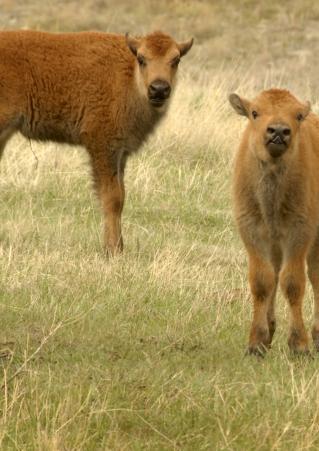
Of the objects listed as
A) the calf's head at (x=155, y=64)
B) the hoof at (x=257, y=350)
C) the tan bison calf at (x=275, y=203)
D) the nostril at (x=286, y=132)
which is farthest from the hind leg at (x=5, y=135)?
the nostril at (x=286, y=132)

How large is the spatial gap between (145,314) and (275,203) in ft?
4.64

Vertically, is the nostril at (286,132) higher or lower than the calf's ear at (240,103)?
higher

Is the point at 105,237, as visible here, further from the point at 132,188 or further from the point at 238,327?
the point at 238,327

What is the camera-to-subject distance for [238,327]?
841cm

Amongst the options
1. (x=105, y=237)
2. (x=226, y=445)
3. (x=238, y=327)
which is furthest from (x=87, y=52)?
(x=226, y=445)

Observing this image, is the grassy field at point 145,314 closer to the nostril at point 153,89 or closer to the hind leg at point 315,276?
the hind leg at point 315,276

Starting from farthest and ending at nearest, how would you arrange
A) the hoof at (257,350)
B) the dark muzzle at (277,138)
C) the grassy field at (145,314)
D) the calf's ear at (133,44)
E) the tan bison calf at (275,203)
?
the calf's ear at (133,44), the hoof at (257,350), the tan bison calf at (275,203), the dark muzzle at (277,138), the grassy field at (145,314)

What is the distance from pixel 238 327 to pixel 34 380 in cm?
205

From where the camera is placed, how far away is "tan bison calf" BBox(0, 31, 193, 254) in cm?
1121

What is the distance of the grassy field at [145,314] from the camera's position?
6.26m

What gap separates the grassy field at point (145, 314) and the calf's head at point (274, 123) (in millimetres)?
1275

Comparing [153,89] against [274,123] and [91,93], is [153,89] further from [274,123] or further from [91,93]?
[274,123]

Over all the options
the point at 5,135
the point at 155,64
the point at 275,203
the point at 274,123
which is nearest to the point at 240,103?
the point at 274,123

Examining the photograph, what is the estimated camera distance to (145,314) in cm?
852
